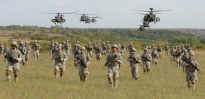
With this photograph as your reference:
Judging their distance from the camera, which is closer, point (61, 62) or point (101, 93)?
point (101, 93)

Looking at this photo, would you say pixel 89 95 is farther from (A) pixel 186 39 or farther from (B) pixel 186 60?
(A) pixel 186 39

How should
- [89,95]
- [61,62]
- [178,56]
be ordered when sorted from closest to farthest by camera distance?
1. [89,95]
2. [61,62]
3. [178,56]

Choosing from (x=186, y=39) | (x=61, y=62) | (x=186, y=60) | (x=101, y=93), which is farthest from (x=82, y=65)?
(x=186, y=39)

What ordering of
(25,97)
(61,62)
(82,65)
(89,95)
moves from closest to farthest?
(25,97)
(89,95)
(82,65)
(61,62)

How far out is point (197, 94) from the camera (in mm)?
9656

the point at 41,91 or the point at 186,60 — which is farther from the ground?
the point at 186,60

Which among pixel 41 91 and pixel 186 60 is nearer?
pixel 41 91

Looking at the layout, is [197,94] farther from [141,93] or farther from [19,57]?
[19,57]

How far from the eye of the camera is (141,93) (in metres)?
9.24

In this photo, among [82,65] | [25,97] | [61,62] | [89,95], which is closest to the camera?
[25,97]

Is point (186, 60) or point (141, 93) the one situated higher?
point (186, 60)

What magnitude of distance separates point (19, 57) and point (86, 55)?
10.3 feet

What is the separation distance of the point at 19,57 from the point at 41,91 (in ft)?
7.96

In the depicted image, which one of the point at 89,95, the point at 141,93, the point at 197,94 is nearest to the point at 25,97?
the point at 89,95
